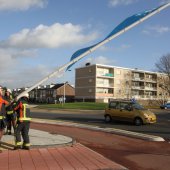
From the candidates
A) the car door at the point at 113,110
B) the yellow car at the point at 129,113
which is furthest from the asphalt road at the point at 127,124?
the car door at the point at 113,110

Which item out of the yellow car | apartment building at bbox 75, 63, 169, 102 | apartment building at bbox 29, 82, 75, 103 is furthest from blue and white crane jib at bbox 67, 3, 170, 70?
apartment building at bbox 29, 82, 75, 103

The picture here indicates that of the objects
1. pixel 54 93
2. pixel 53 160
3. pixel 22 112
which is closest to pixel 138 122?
pixel 22 112

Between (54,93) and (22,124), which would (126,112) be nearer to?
(22,124)

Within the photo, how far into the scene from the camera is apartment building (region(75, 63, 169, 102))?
108m

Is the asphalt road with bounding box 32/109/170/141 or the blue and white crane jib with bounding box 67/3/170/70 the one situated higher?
the blue and white crane jib with bounding box 67/3/170/70

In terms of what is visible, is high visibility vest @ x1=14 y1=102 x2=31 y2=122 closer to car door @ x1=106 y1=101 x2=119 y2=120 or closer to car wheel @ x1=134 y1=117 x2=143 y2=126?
car wheel @ x1=134 y1=117 x2=143 y2=126

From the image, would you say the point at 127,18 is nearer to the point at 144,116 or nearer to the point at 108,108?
the point at 144,116

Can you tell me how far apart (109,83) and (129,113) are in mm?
85866

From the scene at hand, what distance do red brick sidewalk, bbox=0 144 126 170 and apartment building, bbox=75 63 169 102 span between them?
9423cm

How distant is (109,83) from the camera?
4402 inches

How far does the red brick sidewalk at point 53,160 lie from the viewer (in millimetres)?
9023

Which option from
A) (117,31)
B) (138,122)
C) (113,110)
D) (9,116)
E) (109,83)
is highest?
(109,83)

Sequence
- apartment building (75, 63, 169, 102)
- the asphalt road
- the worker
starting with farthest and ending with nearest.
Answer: apartment building (75, 63, 169, 102), the asphalt road, the worker

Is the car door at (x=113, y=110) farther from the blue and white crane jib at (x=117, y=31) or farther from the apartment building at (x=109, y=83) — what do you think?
the apartment building at (x=109, y=83)
